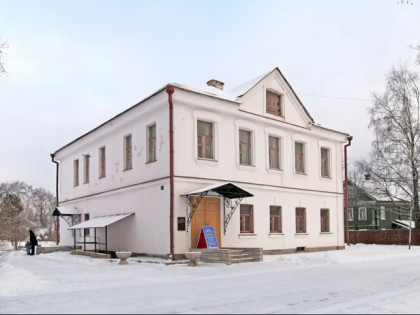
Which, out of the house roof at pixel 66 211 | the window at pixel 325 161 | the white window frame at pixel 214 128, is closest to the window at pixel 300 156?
the window at pixel 325 161

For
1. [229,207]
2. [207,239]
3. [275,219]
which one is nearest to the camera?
[207,239]

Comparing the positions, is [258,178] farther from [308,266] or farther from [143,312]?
[143,312]

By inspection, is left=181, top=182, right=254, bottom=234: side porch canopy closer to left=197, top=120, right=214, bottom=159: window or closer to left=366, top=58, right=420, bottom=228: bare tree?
left=197, top=120, right=214, bottom=159: window

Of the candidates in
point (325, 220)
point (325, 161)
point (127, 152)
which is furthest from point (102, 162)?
point (325, 220)

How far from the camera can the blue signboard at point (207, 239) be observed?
58.9 ft

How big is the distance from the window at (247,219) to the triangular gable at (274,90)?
15.1 ft

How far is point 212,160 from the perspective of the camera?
19.5m

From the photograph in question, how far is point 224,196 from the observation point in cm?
1925

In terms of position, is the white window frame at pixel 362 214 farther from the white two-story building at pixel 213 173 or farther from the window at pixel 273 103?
the window at pixel 273 103

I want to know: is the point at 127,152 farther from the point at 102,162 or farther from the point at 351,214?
the point at 351,214

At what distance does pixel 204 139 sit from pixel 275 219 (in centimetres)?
578

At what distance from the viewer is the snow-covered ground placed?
26.4 feet

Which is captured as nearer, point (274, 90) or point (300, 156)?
point (274, 90)

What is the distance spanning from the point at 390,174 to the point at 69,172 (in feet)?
73.5
